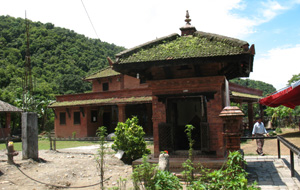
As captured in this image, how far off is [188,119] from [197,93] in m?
3.72

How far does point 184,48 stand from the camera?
8953 millimetres

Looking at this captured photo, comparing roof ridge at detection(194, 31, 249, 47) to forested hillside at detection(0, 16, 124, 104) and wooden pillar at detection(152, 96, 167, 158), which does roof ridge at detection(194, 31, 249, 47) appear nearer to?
wooden pillar at detection(152, 96, 167, 158)

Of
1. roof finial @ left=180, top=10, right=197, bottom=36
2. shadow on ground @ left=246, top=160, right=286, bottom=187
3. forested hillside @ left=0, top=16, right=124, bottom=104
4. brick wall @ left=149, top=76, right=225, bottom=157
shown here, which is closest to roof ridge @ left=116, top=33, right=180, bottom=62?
roof finial @ left=180, top=10, right=197, bottom=36

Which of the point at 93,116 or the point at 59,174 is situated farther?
the point at 93,116

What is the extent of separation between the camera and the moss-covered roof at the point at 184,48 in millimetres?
8125

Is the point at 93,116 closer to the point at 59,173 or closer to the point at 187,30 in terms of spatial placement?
the point at 59,173

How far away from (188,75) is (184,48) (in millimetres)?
880

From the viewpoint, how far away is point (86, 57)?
5253 cm

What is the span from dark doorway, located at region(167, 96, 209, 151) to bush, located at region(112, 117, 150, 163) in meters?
1.56

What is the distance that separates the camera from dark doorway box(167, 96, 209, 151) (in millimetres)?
8731

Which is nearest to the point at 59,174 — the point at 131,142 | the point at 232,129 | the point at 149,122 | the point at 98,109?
the point at 131,142

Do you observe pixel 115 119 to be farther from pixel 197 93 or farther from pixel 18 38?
pixel 18 38

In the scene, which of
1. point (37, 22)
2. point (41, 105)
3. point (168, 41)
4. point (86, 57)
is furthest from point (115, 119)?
point (37, 22)

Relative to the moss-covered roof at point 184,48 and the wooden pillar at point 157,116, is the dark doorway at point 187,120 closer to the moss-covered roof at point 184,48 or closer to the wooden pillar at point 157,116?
the wooden pillar at point 157,116
